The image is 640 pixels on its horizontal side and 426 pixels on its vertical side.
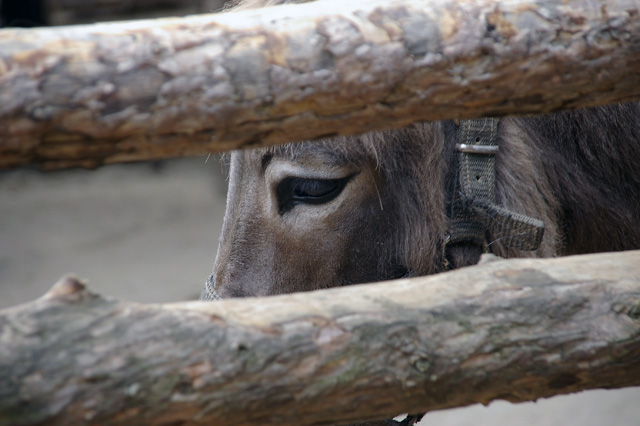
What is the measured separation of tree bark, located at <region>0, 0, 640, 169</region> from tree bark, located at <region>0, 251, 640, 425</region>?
21 centimetres

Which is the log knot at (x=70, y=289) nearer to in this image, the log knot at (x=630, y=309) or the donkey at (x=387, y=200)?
the log knot at (x=630, y=309)

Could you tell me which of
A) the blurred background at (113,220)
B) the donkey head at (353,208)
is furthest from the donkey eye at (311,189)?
the blurred background at (113,220)

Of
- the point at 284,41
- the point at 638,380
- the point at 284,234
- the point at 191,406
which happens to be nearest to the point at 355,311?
the point at 191,406

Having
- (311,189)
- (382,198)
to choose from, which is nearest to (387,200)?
(382,198)

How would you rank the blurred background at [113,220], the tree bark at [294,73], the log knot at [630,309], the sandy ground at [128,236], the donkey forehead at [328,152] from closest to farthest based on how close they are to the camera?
the tree bark at [294,73] < the log knot at [630,309] < the donkey forehead at [328,152] < the sandy ground at [128,236] < the blurred background at [113,220]

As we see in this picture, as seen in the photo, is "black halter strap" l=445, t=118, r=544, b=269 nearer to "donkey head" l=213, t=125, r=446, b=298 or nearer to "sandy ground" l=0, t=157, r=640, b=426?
"donkey head" l=213, t=125, r=446, b=298

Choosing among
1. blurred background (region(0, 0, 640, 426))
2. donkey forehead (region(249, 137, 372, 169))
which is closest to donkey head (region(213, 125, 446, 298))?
donkey forehead (region(249, 137, 372, 169))

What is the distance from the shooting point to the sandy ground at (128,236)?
4.46m

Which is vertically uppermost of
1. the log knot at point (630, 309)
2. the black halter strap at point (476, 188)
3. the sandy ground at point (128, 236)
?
the black halter strap at point (476, 188)

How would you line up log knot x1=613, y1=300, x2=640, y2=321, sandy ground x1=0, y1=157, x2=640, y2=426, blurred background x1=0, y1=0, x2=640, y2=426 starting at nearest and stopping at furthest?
log knot x1=613, y1=300, x2=640, y2=321
sandy ground x1=0, y1=157, x2=640, y2=426
blurred background x1=0, y1=0, x2=640, y2=426

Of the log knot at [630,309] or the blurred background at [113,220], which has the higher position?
the log knot at [630,309]

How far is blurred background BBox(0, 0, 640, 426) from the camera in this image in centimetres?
546

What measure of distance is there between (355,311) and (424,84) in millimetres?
326

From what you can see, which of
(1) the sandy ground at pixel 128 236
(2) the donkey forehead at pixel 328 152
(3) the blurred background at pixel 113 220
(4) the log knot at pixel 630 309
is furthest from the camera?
(3) the blurred background at pixel 113 220
